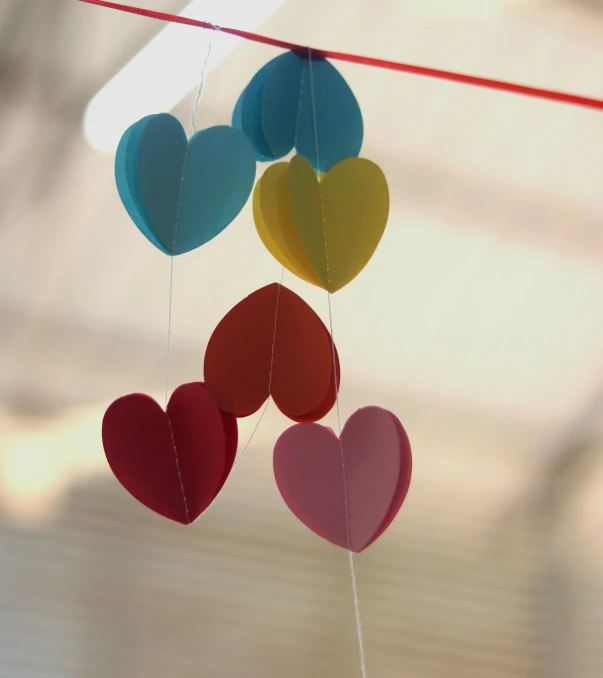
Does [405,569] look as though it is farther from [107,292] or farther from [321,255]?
[321,255]

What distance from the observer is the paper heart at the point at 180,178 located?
88cm

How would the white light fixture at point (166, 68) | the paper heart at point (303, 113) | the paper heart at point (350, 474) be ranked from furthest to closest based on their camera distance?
the white light fixture at point (166, 68)
the paper heart at point (303, 113)
the paper heart at point (350, 474)

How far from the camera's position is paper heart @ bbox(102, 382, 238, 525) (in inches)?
35.0

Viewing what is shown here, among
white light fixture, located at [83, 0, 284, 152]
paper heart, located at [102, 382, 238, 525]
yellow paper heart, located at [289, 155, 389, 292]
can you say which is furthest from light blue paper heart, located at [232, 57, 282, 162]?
white light fixture, located at [83, 0, 284, 152]

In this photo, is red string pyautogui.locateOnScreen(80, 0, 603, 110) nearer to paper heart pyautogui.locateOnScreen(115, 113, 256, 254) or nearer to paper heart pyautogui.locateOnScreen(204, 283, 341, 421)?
paper heart pyautogui.locateOnScreen(115, 113, 256, 254)

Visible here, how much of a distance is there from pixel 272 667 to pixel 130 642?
422 millimetres

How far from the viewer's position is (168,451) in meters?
0.90

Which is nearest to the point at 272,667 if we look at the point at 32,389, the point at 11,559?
the point at 11,559

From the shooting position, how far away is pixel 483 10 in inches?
74.6

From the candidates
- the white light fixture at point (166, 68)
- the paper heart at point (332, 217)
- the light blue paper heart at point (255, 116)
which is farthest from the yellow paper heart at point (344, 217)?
the white light fixture at point (166, 68)

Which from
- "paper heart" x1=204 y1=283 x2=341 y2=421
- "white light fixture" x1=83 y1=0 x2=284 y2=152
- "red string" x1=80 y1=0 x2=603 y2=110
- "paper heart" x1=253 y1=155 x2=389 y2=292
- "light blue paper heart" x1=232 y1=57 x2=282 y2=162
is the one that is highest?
"white light fixture" x1=83 y1=0 x2=284 y2=152

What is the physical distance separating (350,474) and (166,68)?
1.35m

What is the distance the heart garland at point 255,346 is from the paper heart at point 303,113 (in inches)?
1.7

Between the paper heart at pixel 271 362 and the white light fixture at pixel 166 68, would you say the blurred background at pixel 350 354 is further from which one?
the paper heart at pixel 271 362
